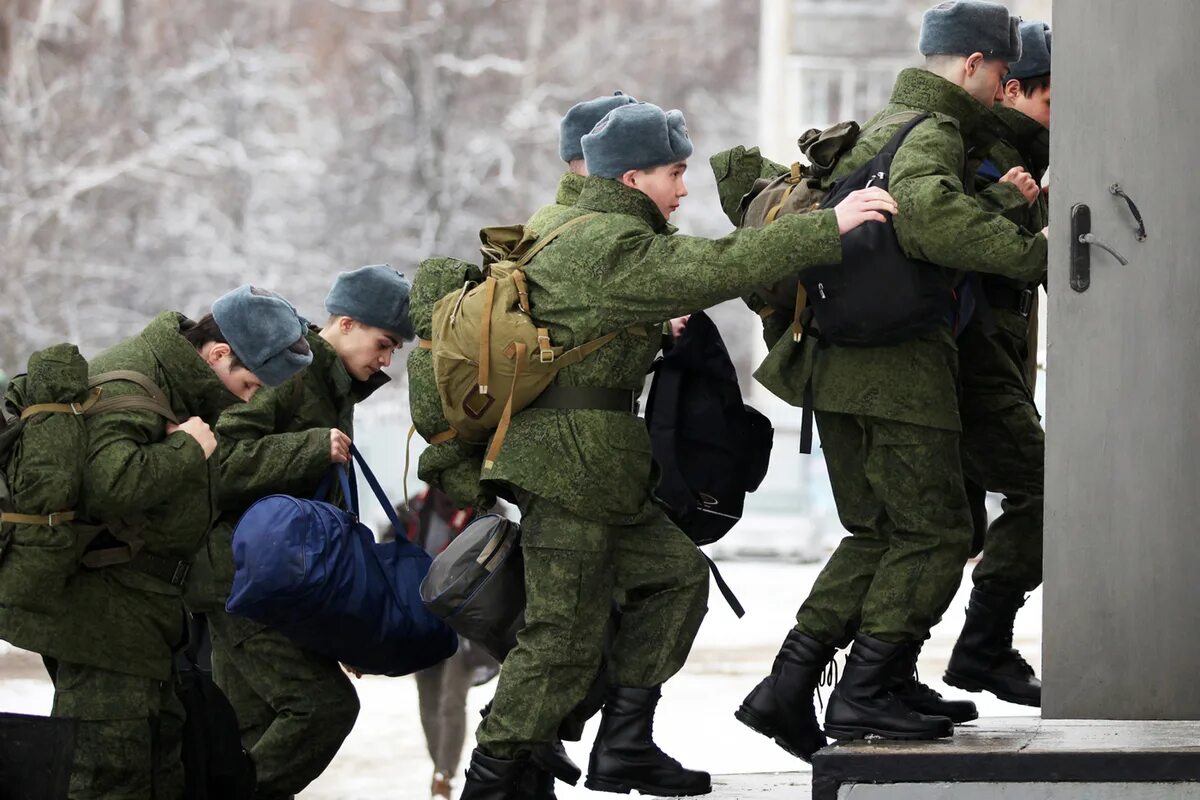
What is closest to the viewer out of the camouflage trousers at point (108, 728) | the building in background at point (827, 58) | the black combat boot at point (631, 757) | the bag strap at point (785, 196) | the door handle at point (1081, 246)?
the door handle at point (1081, 246)

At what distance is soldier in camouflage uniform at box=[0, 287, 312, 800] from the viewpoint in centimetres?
370

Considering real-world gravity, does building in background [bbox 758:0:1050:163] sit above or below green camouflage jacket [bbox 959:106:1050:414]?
above

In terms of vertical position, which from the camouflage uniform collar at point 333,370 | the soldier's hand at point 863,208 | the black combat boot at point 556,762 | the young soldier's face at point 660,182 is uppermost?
the young soldier's face at point 660,182

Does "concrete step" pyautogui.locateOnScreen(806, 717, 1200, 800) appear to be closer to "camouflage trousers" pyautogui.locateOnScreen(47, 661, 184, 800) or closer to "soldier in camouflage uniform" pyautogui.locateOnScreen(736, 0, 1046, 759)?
"soldier in camouflage uniform" pyautogui.locateOnScreen(736, 0, 1046, 759)

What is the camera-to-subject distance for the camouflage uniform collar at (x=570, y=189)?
13.6 feet

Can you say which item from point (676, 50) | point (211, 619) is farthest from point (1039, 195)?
point (676, 50)

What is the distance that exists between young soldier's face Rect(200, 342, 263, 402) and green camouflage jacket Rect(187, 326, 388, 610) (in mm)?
214

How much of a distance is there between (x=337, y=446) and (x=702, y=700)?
234 inches

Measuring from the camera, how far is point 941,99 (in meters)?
3.51

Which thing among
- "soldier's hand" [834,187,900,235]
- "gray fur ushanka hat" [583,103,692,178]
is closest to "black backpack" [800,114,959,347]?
"soldier's hand" [834,187,900,235]

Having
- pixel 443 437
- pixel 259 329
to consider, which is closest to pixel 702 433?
pixel 443 437

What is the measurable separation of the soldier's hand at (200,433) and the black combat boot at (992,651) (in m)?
1.73

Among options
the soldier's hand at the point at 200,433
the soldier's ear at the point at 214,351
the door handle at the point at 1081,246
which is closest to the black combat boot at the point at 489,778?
the soldier's hand at the point at 200,433

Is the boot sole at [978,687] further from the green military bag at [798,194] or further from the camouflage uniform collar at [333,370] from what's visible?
the camouflage uniform collar at [333,370]
